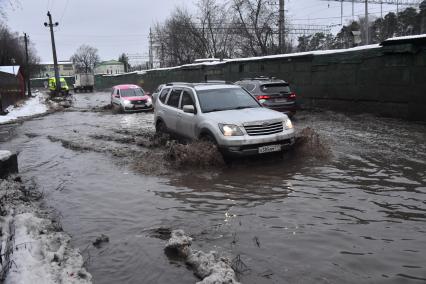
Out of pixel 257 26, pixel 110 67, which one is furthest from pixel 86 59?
pixel 257 26

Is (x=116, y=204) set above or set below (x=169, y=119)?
below

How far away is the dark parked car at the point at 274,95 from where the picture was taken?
14711mm

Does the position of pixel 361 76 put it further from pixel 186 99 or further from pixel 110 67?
pixel 110 67

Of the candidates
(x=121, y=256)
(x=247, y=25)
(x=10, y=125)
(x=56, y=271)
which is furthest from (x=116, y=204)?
(x=247, y=25)

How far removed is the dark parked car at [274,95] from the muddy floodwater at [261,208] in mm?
3578

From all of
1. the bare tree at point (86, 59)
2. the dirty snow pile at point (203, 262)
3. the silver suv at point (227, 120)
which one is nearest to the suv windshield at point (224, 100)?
the silver suv at point (227, 120)

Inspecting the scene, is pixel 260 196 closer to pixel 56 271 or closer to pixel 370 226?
pixel 370 226

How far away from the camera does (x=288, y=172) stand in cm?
798

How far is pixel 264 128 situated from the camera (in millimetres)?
8117

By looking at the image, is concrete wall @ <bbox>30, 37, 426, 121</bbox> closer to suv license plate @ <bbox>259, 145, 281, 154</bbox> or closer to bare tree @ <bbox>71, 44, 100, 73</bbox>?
suv license plate @ <bbox>259, 145, 281, 154</bbox>

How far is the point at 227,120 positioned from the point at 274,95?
7020 millimetres

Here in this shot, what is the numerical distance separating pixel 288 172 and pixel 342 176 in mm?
965

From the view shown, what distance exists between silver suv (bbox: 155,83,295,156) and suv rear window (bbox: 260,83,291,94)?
5059mm

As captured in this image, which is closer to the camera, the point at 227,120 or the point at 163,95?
the point at 227,120
